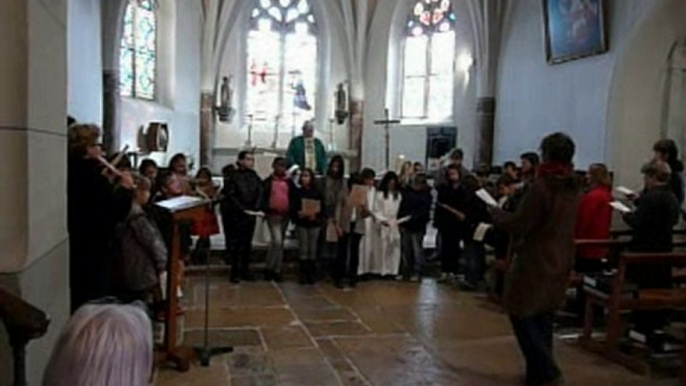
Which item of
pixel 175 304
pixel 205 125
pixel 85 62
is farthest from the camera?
pixel 205 125

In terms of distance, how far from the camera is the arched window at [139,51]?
11.3 metres

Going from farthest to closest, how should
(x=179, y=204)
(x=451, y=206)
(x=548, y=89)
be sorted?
(x=548, y=89) < (x=451, y=206) < (x=179, y=204)

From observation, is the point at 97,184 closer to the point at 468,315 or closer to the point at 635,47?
the point at 468,315

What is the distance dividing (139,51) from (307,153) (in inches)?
192

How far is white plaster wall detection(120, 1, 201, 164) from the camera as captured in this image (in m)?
12.4

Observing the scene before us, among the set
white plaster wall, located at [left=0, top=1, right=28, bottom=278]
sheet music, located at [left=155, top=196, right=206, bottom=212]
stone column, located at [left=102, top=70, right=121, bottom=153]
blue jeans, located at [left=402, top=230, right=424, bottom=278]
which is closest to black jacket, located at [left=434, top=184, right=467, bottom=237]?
blue jeans, located at [left=402, top=230, right=424, bottom=278]

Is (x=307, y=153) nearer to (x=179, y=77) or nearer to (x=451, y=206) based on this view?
(x=451, y=206)

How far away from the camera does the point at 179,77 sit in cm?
1262

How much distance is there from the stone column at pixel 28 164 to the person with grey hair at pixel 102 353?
3.94ft

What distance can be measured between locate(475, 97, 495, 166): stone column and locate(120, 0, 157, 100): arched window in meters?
5.98

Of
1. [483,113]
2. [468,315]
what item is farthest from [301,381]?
[483,113]

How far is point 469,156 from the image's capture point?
40.5ft

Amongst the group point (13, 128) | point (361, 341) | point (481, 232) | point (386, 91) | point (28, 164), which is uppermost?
point (386, 91)

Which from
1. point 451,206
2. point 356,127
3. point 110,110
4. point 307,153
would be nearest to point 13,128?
point 451,206
